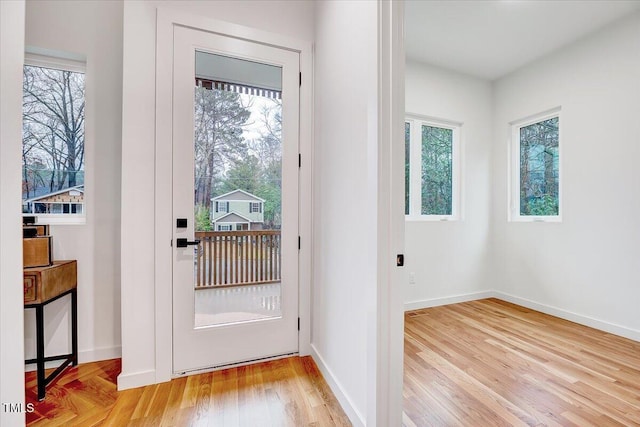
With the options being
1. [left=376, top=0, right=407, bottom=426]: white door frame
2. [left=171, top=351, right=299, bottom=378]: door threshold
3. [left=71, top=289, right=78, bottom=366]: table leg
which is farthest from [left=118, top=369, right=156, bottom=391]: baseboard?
[left=376, top=0, right=407, bottom=426]: white door frame

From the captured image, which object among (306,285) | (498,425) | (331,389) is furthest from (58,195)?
(498,425)

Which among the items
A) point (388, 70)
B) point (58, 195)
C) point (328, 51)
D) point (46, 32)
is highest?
point (46, 32)

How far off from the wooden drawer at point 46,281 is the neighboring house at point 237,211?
3.10 ft

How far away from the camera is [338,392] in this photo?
1673 millimetres

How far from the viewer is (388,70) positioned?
127cm

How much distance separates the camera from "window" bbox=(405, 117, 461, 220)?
340cm

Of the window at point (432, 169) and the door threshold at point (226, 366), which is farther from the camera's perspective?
the window at point (432, 169)

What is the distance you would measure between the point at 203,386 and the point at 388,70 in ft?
6.91

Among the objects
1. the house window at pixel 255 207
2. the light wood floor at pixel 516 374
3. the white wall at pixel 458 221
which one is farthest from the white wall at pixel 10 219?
the white wall at pixel 458 221

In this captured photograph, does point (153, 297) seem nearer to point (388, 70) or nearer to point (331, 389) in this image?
point (331, 389)

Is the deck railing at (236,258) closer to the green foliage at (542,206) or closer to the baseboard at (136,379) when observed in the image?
the baseboard at (136,379)

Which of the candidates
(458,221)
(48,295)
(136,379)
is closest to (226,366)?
(136,379)

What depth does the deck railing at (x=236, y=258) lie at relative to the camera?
195 cm

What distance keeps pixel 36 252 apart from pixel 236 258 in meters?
1.15
